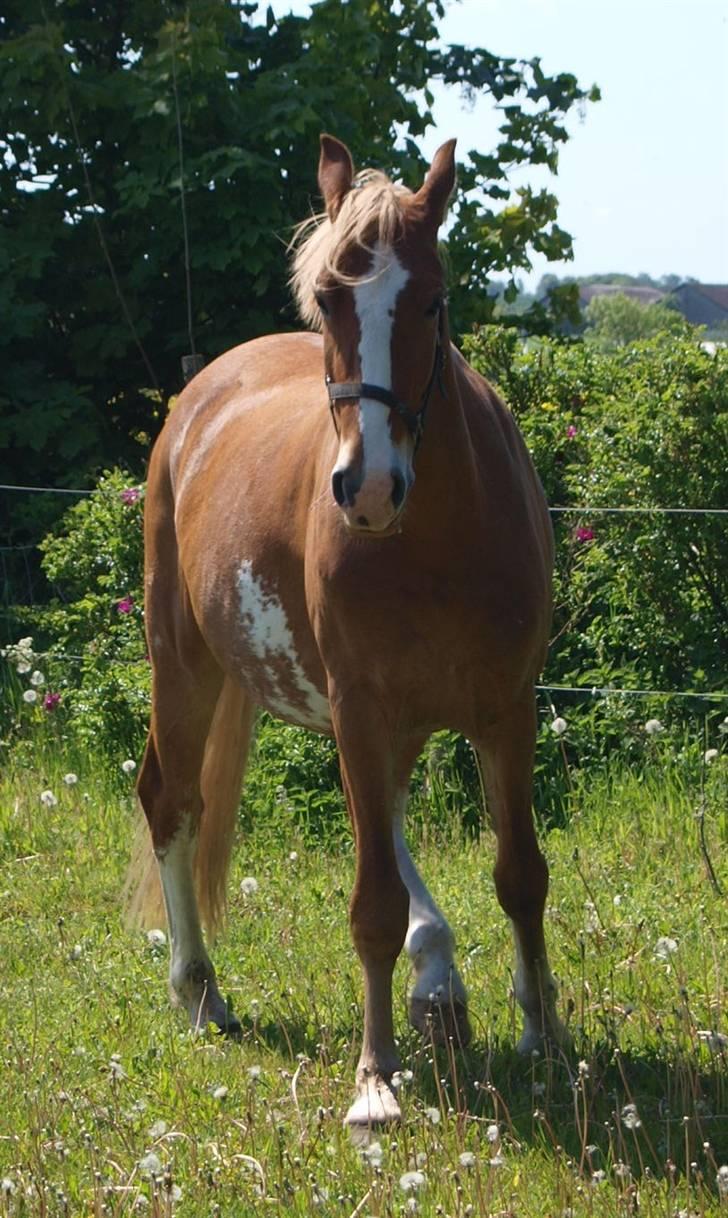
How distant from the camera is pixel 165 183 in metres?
9.65

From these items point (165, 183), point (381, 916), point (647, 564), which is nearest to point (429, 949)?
point (381, 916)

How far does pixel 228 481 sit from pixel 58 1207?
2.41m

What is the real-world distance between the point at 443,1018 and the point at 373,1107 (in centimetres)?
42

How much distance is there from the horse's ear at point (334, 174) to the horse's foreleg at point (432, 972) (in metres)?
1.93

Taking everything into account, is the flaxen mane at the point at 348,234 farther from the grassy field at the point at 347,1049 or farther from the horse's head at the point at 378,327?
the grassy field at the point at 347,1049

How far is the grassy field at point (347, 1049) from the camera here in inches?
134

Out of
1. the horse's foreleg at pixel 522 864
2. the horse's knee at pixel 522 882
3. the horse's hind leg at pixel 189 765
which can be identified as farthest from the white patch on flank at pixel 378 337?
the horse's hind leg at pixel 189 765

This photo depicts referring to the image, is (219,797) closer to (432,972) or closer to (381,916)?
(432,972)

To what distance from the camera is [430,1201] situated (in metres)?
3.31

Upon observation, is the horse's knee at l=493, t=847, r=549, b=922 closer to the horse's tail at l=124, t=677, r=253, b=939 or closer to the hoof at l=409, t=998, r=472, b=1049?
the hoof at l=409, t=998, r=472, b=1049

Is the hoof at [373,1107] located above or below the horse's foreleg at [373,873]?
below

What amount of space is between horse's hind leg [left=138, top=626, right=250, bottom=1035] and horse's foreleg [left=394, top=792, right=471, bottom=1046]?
816mm

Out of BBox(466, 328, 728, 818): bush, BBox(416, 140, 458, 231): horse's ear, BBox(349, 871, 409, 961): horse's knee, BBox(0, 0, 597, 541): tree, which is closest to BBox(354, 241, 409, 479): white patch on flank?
BBox(416, 140, 458, 231): horse's ear

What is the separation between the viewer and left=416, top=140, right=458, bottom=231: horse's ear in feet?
12.9
